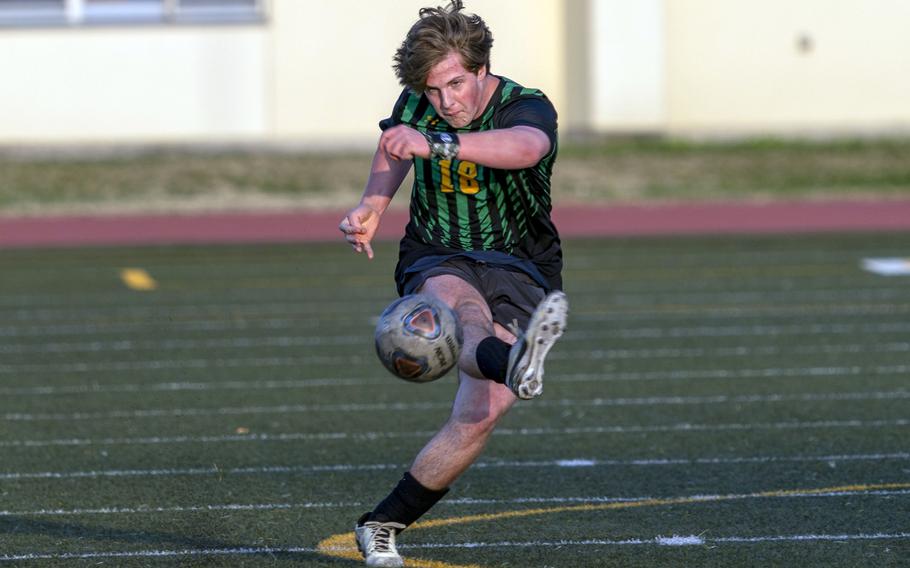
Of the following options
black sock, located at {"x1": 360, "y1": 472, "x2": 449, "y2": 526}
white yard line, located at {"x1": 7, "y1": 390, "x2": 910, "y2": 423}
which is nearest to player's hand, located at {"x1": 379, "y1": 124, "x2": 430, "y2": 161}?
Answer: black sock, located at {"x1": 360, "y1": 472, "x2": 449, "y2": 526}

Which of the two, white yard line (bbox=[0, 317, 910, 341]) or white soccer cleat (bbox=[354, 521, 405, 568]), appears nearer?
white soccer cleat (bbox=[354, 521, 405, 568])

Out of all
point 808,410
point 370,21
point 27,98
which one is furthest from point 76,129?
point 808,410

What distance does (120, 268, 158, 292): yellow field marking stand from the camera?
13398 millimetres

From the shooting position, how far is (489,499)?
6.41 metres

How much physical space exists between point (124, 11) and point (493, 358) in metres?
18.7

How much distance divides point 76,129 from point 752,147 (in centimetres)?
915

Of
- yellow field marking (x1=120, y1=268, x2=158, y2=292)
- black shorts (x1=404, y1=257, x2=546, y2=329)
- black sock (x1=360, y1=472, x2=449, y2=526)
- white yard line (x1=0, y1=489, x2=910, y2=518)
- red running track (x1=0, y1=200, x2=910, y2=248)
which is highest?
black shorts (x1=404, y1=257, x2=546, y2=329)

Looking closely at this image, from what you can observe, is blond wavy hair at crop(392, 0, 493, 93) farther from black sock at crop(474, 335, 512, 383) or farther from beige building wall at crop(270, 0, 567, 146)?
beige building wall at crop(270, 0, 567, 146)

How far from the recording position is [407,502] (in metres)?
5.20

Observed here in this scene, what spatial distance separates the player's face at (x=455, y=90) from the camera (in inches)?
198

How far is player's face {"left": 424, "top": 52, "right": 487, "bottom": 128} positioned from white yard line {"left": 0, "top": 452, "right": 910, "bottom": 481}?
88.8 inches

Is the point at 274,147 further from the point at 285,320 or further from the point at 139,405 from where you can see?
the point at 139,405

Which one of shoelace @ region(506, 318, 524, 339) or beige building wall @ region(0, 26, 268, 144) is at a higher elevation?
shoelace @ region(506, 318, 524, 339)

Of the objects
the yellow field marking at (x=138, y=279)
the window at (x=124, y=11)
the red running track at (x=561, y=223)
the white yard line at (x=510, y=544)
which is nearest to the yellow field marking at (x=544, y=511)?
the white yard line at (x=510, y=544)
